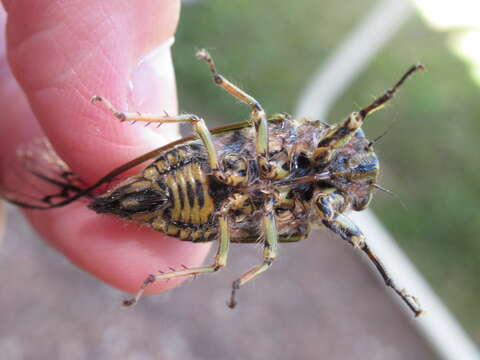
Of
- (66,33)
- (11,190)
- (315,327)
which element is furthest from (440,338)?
(66,33)

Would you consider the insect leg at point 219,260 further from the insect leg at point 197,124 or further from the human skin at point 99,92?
the human skin at point 99,92

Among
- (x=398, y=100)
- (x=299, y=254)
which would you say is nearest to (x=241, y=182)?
(x=299, y=254)

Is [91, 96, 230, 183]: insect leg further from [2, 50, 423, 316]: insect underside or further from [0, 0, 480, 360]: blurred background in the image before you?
[0, 0, 480, 360]: blurred background

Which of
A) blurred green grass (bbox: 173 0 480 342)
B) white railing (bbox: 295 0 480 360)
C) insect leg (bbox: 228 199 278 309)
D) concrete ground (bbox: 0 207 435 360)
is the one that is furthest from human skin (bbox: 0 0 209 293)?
white railing (bbox: 295 0 480 360)

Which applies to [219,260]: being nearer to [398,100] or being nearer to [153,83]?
[153,83]

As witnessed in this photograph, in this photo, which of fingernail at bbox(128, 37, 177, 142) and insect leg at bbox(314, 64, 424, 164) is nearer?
insect leg at bbox(314, 64, 424, 164)

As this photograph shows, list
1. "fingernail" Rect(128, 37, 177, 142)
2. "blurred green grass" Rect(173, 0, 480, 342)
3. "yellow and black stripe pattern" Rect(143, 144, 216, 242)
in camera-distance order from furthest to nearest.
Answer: "blurred green grass" Rect(173, 0, 480, 342)
"fingernail" Rect(128, 37, 177, 142)
"yellow and black stripe pattern" Rect(143, 144, 216, 242)
